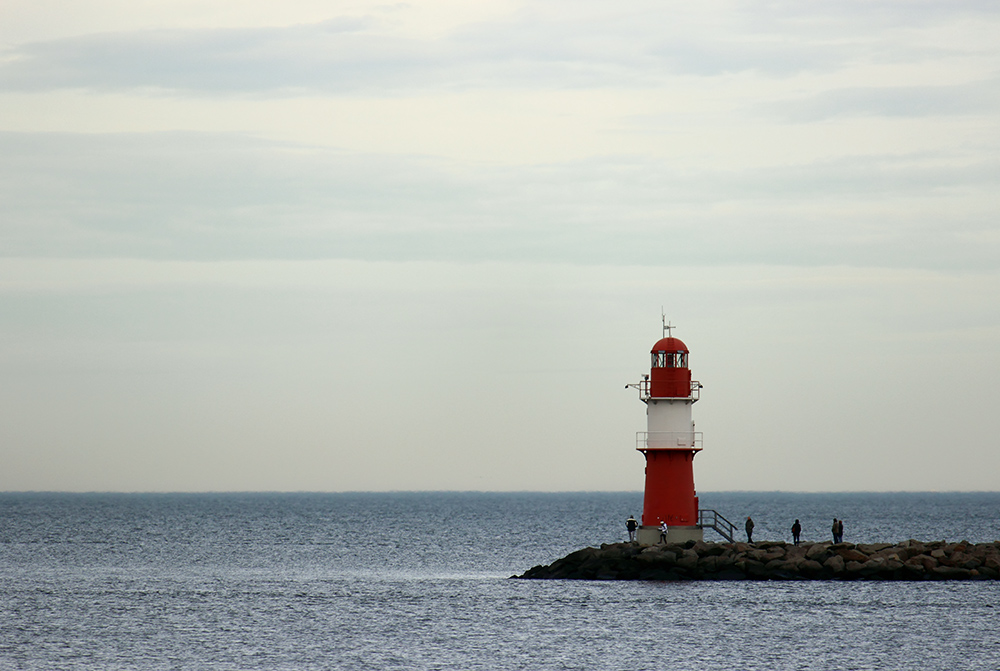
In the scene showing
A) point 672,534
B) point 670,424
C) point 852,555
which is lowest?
point 852,555

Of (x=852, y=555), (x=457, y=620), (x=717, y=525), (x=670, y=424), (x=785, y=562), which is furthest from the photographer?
(x=717, y=525)

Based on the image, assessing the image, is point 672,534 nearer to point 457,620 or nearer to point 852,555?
point 852,555

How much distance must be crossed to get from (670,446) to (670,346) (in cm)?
309

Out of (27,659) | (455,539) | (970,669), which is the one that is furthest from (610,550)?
(455,539)

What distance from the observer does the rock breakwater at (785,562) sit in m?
41.2

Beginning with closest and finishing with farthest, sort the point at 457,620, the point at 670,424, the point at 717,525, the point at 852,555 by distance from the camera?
the point at 457,620 < the point at 670,424 < the point at 852,555 < the point at 717,525

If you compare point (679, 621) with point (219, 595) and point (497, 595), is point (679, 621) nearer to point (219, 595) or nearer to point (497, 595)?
point (497, 595)

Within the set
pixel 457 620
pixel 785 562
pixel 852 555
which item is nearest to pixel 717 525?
pixel 785 562

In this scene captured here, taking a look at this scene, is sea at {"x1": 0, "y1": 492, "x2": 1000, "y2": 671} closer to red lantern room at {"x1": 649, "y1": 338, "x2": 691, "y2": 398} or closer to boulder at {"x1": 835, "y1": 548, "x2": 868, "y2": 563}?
boulder at {"x1": 835, "y1": 548, "x2": 868, "y2": 563}

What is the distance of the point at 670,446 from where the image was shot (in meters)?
40.5

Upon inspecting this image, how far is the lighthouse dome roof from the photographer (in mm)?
41312

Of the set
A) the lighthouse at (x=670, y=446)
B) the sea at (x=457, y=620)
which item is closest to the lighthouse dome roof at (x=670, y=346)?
the lighthouse at (x=670, y=446)

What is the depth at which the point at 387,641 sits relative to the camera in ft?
107

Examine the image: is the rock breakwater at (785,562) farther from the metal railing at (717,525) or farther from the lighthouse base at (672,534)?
the metal railing at (717,525)
